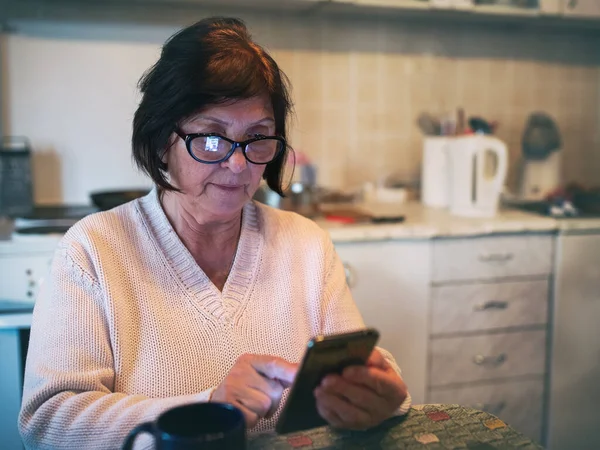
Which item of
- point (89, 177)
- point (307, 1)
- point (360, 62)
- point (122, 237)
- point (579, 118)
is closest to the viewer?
point (122, 237)

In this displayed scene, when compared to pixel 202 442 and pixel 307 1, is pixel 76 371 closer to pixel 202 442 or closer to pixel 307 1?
pixel 202 442

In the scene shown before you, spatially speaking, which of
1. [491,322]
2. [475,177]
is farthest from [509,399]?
[475,177]

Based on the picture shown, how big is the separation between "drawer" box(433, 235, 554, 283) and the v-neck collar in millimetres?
1021

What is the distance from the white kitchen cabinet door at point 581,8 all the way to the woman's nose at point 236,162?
1.89m

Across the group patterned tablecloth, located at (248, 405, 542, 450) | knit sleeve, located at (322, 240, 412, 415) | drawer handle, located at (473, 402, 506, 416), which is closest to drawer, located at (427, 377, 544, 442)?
drawer handle, located at (473, 402, 506, 416)

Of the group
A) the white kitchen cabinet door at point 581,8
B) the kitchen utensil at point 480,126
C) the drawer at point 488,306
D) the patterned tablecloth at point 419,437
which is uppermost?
the white kitchen cabinet door at point 581,8

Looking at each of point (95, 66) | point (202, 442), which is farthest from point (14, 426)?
point (95, 66)

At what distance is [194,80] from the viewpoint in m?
0.99

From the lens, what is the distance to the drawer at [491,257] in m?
2.05

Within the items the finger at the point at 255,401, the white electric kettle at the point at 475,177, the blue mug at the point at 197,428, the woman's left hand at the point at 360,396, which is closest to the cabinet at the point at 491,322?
the white electric kettle at the point at 475,177

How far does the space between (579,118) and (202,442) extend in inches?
105

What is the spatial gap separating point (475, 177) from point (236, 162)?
144cm

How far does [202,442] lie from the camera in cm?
59

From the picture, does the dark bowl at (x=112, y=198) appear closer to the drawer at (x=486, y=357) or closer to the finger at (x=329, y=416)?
the drawer at (x=486, y=357)
